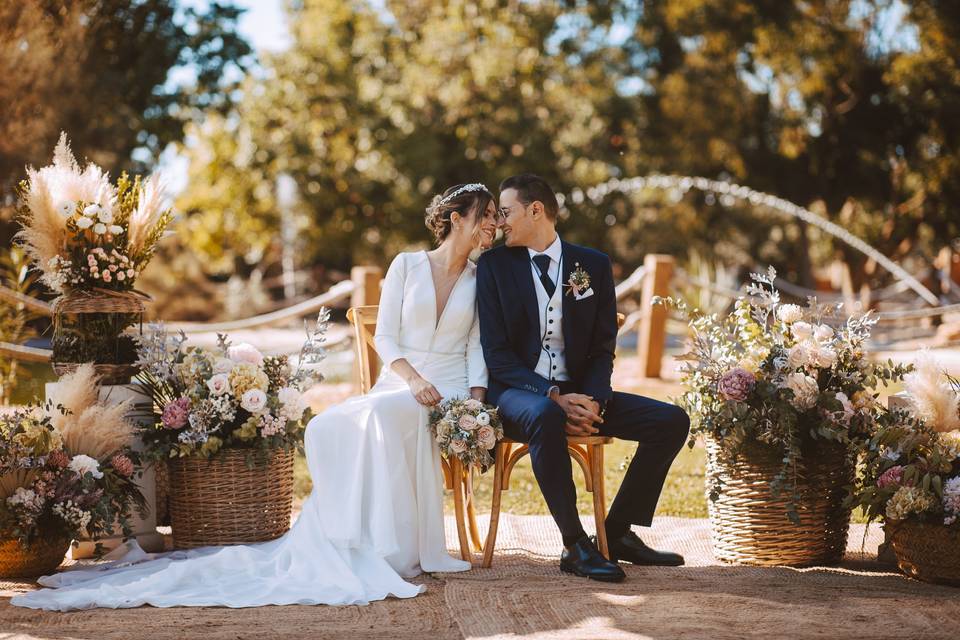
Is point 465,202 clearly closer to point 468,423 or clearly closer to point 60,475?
point 468,423

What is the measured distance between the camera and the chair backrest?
445 cm

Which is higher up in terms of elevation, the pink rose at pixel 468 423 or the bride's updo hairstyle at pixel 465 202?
the bride's updo hairstyle at pixel 465 202

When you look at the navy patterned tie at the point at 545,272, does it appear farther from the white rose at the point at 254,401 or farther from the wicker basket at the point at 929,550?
the wicker basket at the point at 929,550

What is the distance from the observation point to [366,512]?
13.0 ft

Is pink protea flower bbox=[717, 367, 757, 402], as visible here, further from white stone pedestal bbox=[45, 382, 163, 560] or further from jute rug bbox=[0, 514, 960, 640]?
white stone pedestal bbox=[45, 382, 163, 560]

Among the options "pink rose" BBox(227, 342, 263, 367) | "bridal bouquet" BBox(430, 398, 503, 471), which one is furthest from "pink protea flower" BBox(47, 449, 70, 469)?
"bridal bouquet" BBox(430, 398, 503, 471)

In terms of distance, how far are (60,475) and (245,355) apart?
910 mm

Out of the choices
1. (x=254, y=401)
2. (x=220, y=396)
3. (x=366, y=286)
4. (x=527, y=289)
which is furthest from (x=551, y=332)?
(x=366, y=286)

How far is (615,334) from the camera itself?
13.9 feet

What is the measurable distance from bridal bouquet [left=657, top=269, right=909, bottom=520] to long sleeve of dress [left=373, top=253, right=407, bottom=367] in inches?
44.6

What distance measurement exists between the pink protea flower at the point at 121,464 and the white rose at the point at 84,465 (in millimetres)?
116

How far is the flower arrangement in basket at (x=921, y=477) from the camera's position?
11.8 feet

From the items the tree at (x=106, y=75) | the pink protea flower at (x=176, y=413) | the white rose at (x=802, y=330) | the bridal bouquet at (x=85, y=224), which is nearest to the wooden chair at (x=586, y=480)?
the white rose at (x=802, y=330)

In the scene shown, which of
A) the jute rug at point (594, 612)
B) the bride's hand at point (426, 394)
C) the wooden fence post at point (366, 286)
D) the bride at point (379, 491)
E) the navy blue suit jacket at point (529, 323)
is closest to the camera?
the jute rug at point (594, 612)
